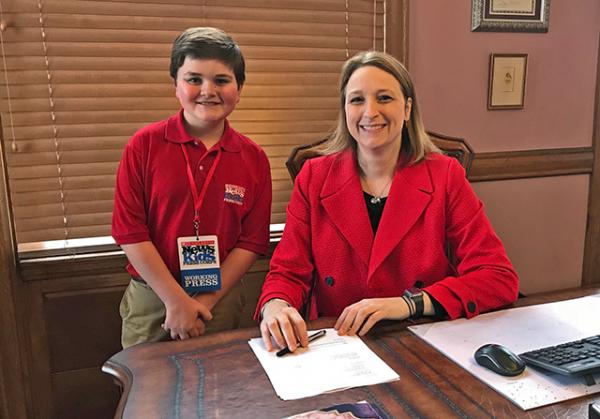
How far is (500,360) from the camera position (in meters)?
0.97

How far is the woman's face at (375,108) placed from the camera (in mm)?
1477

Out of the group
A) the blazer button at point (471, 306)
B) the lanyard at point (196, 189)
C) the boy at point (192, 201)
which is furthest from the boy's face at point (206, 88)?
the blazer button at point (471, 306)

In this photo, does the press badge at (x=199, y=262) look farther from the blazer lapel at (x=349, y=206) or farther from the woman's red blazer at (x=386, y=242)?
the blazer lapel at (x=349, y=206)

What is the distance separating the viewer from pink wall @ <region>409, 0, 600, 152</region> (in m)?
2.21

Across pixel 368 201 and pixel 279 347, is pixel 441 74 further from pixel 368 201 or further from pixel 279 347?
A: pixel 279 347

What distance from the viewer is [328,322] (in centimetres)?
125

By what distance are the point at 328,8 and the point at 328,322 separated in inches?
54.4

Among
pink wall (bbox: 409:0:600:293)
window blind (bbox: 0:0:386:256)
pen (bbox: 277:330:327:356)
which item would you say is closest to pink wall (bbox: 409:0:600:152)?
pink wall (bbox: 409:0:600:293)

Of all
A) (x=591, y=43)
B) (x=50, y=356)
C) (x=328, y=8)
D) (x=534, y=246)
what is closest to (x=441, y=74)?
(x=328, y=8)

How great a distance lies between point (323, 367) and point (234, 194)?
0.69 metres

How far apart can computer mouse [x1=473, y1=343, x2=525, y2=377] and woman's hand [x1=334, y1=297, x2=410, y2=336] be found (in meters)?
0.24

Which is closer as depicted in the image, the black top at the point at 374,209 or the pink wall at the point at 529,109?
the black top at the point at 374,209

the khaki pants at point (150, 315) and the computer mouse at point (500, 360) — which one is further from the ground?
the computer mouse at point (500, 360)

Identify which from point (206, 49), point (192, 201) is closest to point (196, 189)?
point (192, 201)
